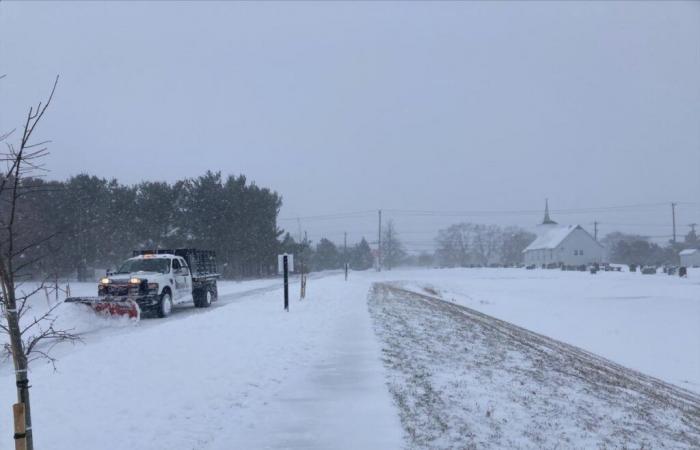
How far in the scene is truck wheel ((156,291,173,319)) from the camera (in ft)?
64.4

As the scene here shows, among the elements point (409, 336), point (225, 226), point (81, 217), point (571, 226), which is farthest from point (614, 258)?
point (409, 336)

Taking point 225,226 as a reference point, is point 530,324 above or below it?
below

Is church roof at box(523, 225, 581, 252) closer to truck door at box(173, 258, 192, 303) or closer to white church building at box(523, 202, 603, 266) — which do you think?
white church building at box(523, 202, 603, 266)

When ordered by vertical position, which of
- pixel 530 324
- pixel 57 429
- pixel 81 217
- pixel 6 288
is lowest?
pixel 530 324

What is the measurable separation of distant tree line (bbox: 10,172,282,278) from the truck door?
25.4 m

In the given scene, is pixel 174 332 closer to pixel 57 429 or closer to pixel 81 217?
pixel 57 429

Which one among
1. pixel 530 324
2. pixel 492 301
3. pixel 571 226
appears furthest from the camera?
pixel 571 226

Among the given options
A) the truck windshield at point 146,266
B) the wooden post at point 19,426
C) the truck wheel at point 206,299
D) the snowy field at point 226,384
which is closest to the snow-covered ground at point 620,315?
the snowy field at point 226,384

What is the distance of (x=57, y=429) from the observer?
6.43m

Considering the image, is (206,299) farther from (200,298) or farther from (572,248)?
(572,248)

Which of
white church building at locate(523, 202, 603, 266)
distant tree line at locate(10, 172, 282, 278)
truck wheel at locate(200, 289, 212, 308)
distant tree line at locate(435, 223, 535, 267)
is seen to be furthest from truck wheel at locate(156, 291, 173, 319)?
distant tree line at locate(435, 223, 535, 267)

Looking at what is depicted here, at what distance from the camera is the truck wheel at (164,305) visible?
19.6 meters

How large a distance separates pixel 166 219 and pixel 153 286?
116 feet

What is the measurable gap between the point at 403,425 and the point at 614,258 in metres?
114
